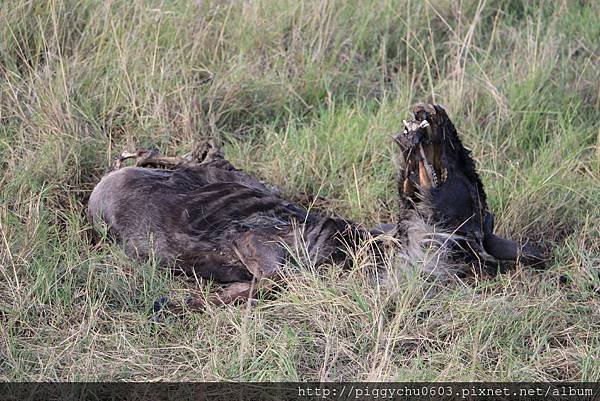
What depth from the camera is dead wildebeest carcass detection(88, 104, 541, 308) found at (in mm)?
4031

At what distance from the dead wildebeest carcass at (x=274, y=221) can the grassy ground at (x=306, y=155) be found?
127 millimetres

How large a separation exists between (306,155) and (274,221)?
0.66m

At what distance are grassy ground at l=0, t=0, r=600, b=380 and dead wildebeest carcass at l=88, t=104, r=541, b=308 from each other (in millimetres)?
127

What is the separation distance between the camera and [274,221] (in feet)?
14.4

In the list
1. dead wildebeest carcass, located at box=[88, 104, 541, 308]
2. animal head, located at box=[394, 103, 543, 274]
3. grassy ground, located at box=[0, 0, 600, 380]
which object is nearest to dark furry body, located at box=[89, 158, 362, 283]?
dead wildebeest carcass, located at box=[88, 104, 541, 308]

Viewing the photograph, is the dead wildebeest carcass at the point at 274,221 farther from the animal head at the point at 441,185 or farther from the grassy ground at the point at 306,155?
the grassy ground at the point at 306,155

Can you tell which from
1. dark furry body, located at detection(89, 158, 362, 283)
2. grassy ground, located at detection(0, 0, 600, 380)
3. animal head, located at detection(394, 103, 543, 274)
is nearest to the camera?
grassy ground, located at detection(0, 0, 600, 380)

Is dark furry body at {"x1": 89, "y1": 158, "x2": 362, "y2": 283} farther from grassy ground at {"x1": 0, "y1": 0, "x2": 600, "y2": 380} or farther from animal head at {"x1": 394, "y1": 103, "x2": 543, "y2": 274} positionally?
animal head at {"x1": 394, "y1": 103, "x2": 543, "y2": 274}

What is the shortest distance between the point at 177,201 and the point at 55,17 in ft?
4.79

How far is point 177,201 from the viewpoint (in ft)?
14.4

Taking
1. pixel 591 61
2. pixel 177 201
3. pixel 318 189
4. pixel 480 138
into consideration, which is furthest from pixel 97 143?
pixel 591 61

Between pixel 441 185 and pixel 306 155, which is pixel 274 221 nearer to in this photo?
pixel 306 155

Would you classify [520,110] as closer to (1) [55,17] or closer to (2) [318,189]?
(2) [318,189]

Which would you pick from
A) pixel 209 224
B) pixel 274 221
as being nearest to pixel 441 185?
pixel 274 221
